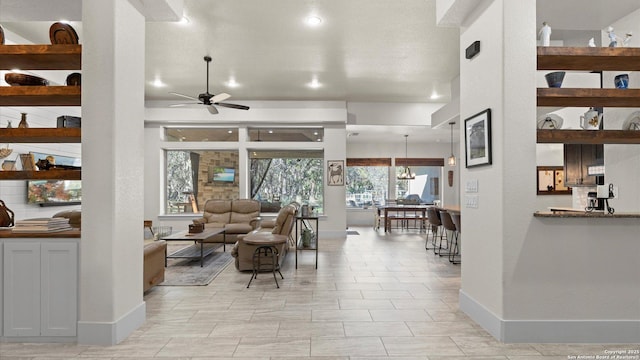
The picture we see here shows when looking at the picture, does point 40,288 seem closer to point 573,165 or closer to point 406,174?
point 573,165

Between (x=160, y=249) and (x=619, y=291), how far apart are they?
4.80 metres

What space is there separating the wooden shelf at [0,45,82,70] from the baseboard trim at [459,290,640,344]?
421 centimetres

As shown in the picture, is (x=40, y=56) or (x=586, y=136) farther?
(x=586, y=136)

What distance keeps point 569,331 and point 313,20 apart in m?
4.42

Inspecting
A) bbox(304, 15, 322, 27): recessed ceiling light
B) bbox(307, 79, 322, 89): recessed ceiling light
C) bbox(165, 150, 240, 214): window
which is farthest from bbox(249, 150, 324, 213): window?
bbox(304, 15, 322, 27): recessed ceiling light

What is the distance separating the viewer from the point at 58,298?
278 cm

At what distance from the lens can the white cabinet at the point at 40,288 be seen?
278 centimetres

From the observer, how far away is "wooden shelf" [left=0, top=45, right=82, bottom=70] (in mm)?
2799

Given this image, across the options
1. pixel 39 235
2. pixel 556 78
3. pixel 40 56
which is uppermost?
pixel 40 56

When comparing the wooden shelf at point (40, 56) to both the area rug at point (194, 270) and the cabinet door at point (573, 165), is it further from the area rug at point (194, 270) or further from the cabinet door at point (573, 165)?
the cabinet door at point (573, 165)

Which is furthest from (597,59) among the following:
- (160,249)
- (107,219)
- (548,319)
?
(160,249)

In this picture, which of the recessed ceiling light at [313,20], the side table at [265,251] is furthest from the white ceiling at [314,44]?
the side table at [265,251]

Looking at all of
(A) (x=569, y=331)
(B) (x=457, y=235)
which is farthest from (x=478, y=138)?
(B) (x=457, y=235)

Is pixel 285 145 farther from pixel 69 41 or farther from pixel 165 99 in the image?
pixel 69 41
